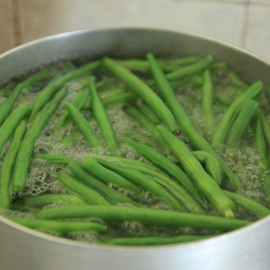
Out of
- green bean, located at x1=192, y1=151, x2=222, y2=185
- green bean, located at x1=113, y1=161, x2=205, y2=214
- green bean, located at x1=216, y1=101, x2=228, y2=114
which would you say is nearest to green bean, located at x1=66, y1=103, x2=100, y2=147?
green bean, located at x1=113, y1=161, x2=205, y2=214

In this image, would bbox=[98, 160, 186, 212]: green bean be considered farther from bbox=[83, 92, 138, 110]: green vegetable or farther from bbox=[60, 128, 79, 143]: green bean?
bbox=[83, 92, 138, 110]: green vegetable

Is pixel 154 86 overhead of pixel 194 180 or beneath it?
overhead

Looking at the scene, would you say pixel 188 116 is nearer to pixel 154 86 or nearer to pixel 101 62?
pixel 154 86

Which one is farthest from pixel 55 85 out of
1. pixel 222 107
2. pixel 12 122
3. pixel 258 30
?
pixel 258 30

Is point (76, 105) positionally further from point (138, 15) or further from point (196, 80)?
point (138, 15)

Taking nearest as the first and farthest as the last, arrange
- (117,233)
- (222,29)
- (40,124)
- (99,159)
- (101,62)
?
(117,233), (99,159), (40,124), (101,62), (222,29)

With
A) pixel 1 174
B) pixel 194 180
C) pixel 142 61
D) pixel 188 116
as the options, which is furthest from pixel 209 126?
pixel 1 174

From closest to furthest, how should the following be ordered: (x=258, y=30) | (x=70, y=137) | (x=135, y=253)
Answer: (x=135, y=253) < (x=70, y=137) < (x=258, y=30)
